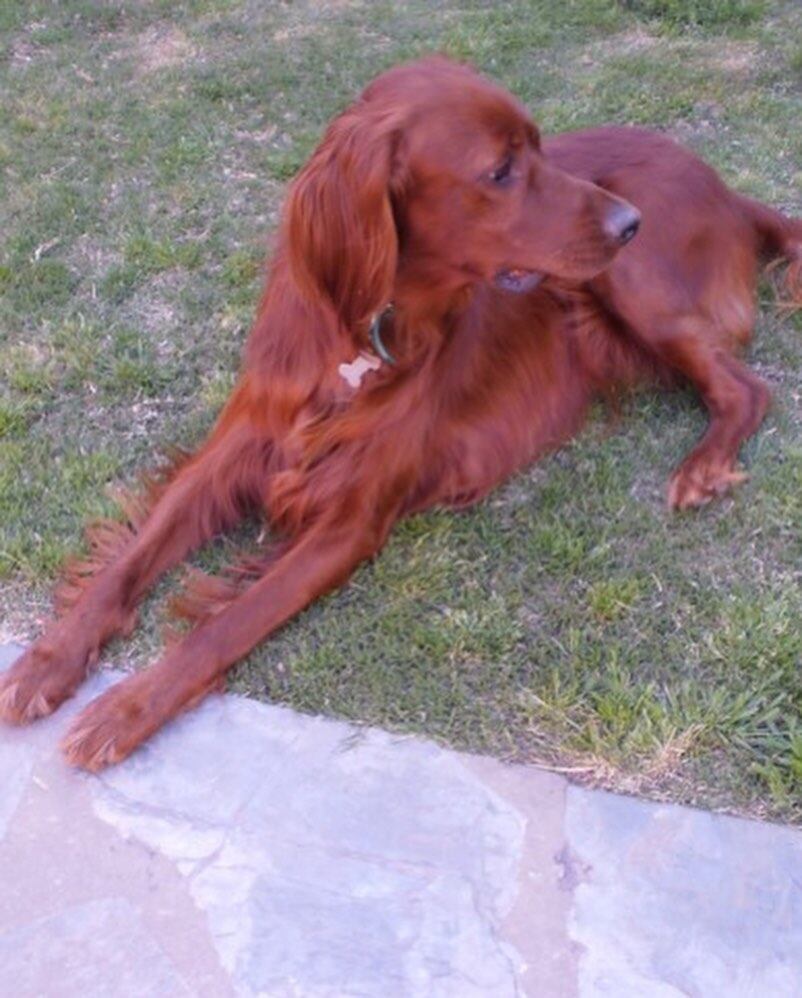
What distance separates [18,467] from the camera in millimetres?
3137

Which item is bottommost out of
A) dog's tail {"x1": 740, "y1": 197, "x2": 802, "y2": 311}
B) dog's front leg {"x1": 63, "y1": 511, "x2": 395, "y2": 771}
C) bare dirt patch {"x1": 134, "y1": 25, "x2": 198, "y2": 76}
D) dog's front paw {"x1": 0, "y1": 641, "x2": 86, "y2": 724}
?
dog's tail {"x1": 740, "y1": 197, "x2": 802, "y2": 311}

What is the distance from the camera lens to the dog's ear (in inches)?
94.0

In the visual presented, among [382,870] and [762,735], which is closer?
[382,870]

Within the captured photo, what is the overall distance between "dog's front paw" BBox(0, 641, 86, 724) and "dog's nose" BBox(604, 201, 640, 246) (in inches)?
53.9

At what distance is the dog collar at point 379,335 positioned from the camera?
2572 millimetres

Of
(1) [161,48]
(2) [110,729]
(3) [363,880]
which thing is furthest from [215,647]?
(1) [161,48]

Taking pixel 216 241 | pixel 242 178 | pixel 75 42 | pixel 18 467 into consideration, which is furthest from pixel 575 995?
pixel 75 42

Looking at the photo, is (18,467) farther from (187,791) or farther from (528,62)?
(528,62)

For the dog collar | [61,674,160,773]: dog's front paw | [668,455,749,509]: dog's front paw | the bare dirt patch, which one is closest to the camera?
[61,674,160,773]: dog's front paw

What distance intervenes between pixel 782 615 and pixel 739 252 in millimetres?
1217

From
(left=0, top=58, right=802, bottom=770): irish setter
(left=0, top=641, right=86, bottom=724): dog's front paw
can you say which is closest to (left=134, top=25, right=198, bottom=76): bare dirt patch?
(left=0, top=58, right=802, bottom=770): irish setter

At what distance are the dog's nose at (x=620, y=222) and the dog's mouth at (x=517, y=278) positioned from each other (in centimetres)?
17

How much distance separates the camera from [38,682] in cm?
249

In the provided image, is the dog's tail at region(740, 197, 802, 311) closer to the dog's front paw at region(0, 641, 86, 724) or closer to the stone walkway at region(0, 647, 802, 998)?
the stone walkway at region(0, 647, 802, 998)
